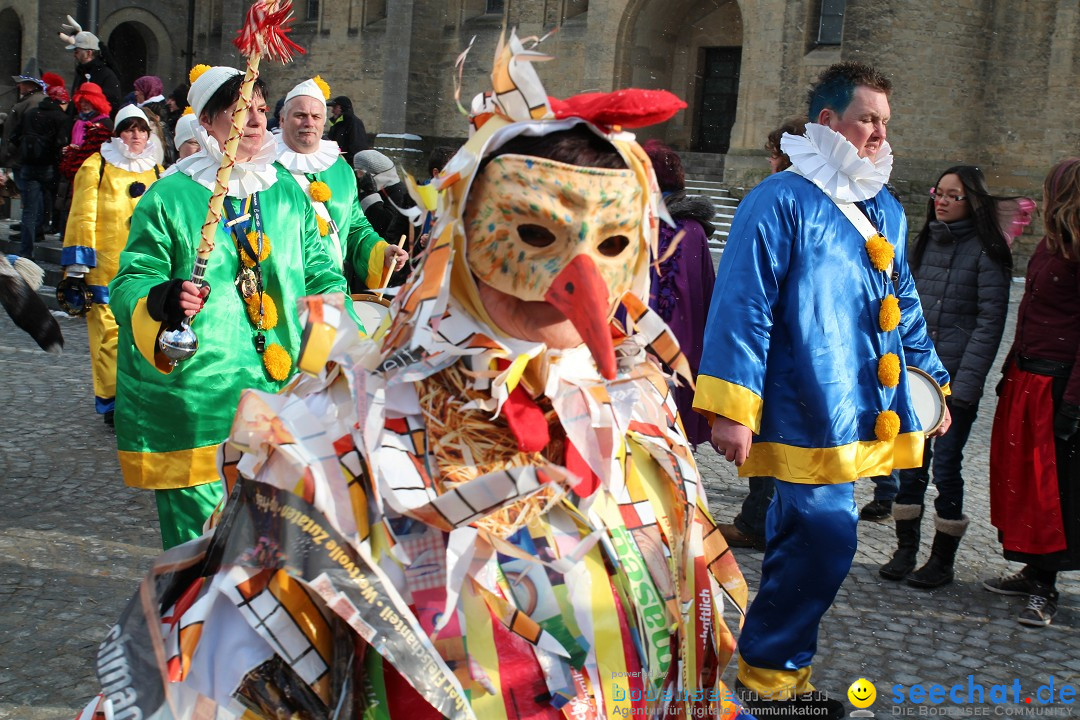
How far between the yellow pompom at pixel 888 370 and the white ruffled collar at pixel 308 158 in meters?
3.19

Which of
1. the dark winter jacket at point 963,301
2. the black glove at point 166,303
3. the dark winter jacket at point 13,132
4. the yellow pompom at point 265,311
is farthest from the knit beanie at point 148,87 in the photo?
the black glove at point 166,303

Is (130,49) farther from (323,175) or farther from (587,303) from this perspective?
(587,303)

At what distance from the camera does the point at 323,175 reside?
228 inches

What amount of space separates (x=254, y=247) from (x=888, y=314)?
1961 mm

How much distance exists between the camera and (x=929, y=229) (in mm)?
5531

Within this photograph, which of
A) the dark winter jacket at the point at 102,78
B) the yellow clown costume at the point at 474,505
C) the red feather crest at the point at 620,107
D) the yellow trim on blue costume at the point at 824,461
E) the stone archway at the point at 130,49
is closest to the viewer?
the yellow clown costume at the point at 474,505

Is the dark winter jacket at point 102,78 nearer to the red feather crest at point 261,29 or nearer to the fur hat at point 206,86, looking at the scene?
the fur hat at point 206,86

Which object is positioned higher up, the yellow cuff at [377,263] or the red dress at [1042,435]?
the yellow cuff at [377,263]

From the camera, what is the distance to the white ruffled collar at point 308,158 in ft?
18.4

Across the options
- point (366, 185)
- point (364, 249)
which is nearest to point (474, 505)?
point (364, 249)

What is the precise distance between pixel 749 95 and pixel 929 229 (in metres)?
14.4

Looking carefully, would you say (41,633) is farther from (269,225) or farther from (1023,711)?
(1023,711)

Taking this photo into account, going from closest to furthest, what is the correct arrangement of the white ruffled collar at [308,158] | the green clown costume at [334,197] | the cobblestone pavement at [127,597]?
1. the cobblestone pavement at [127,597]
2. the green clown costume at [334,197]
3. the white ruffled collar at [308,158]

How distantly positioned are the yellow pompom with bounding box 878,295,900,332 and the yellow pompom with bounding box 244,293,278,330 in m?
1.87
